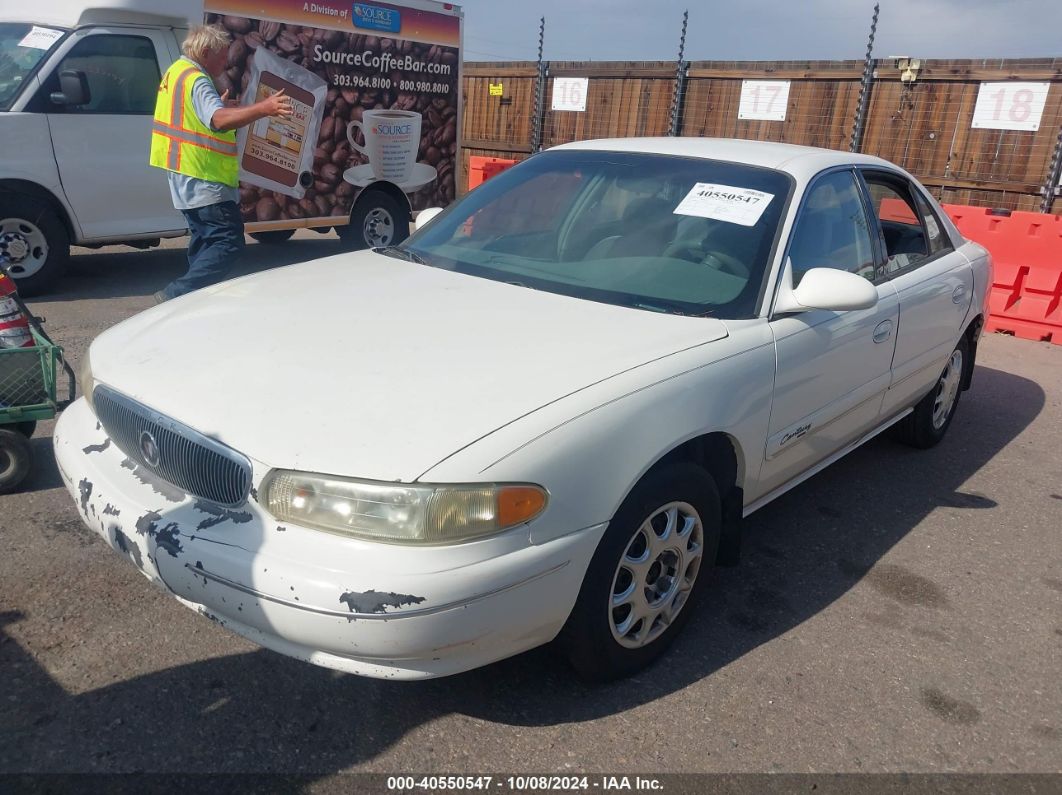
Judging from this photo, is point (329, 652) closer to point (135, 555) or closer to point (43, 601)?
point (135, 555)

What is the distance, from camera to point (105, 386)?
8.68 ft

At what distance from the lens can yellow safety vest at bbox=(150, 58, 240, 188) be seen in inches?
194

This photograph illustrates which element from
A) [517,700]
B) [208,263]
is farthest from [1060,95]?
[517,700]

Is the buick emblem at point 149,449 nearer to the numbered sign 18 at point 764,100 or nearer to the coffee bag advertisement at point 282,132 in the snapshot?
the coffee bag advertisement at point 282,132

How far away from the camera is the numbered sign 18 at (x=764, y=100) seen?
11656mm

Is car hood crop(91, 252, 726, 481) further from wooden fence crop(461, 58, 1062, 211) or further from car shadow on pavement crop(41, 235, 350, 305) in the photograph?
wooden fence crop(461, 58, 1062, 211)

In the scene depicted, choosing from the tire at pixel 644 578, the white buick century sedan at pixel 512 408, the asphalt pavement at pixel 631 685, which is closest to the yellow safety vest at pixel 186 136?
the white buick century sedan at pixel 512 408

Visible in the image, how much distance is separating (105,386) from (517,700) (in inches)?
62.0

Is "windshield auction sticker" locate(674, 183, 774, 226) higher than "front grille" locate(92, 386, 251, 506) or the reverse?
higher

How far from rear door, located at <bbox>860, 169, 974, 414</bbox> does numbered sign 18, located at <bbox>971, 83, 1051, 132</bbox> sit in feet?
21.7

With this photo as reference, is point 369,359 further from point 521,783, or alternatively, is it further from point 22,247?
point 22,247

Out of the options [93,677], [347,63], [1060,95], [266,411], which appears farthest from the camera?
[1060,95]

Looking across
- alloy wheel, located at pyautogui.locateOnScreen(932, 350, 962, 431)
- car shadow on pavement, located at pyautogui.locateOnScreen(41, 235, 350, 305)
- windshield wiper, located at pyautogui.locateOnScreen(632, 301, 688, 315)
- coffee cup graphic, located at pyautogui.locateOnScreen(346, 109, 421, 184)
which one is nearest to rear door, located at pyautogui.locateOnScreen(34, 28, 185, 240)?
car shadow on pavement, located at pyautogui.locateOnScreen(41, 235, 350, 305)

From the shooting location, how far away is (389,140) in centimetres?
932
